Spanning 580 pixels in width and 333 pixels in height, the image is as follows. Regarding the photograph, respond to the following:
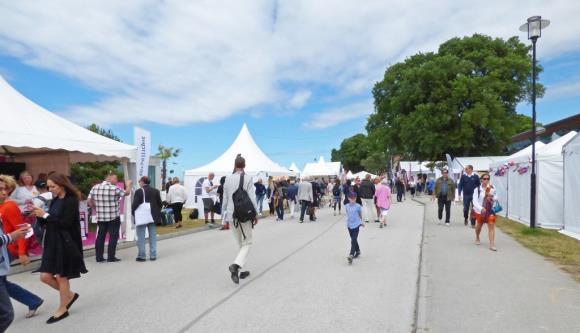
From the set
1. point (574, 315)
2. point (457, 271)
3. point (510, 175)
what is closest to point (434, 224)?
point (510, 175)

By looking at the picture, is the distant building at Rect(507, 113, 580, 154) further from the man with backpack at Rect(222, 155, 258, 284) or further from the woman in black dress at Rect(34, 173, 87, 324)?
the woman in black dress at Rect(34, 173, 87, 324)

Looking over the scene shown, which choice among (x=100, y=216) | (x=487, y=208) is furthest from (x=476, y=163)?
(x=100, y=216)

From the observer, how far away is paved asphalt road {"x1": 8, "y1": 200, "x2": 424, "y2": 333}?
466 centimetres

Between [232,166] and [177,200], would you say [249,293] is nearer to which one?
[177,200]

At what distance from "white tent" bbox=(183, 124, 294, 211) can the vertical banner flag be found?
9116mm

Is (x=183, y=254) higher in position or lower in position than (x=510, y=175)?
lower

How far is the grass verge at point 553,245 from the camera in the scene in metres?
7.68

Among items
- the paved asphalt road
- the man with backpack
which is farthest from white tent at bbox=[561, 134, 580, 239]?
the man with backpack

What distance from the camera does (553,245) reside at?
9.80m

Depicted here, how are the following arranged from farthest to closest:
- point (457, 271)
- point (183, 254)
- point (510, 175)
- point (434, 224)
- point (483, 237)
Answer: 1. point (510, 175)
2. point (434, 224)
3. point (483, 237)
4. point (183, 254)
5. point (457, 271)

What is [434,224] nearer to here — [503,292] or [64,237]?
[503,292]

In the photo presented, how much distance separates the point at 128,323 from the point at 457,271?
5.11m

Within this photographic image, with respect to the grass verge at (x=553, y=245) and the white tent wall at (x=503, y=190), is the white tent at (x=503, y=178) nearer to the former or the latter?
the white tent wall at (x=503, y=190)

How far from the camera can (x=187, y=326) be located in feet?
15.0
